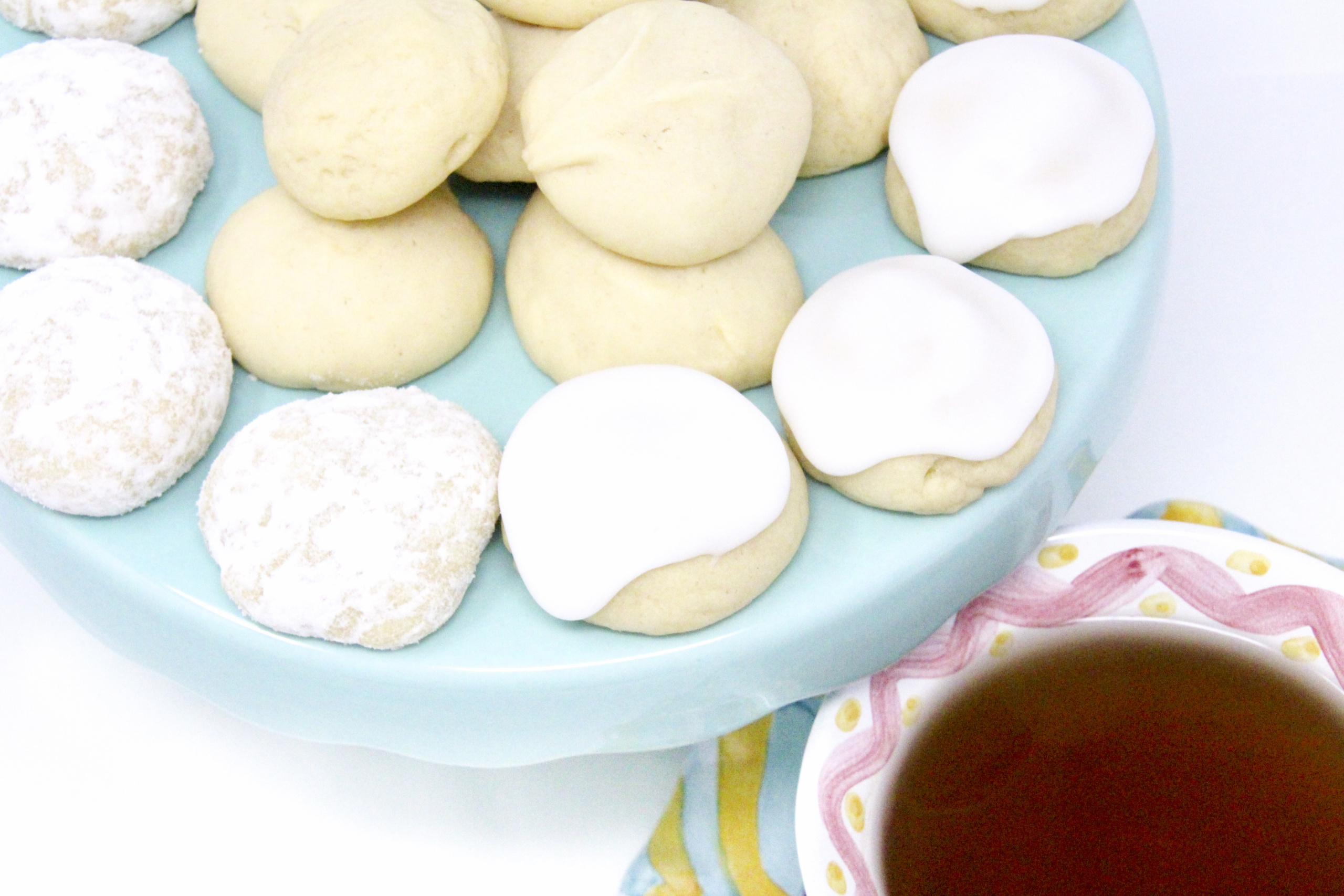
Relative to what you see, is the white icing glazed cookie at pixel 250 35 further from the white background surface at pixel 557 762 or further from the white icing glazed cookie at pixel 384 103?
the white background surface at pixel 557 762

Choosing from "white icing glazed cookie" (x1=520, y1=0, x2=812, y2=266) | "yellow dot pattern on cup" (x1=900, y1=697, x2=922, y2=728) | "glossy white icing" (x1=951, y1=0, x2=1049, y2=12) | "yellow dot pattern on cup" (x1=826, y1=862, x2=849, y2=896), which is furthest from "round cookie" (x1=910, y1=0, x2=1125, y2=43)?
"yellow dot pattern on cup" (x1=826, y1=862, x2=849, y2=896)

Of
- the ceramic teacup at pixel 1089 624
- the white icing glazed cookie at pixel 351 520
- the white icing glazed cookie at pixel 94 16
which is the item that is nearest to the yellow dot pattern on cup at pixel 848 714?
the ceramic teacup at pixel 1089 624

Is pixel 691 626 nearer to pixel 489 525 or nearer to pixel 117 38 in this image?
pixel 489 525

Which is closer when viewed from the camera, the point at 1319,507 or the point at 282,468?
the point at 282,468

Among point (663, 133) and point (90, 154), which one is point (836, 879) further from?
point (90, 154)

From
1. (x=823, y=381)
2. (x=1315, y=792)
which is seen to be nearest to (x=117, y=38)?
(x=823, y=381)

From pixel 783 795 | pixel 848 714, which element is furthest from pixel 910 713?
pixel 783 795

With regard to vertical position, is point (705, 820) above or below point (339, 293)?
below
